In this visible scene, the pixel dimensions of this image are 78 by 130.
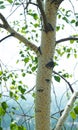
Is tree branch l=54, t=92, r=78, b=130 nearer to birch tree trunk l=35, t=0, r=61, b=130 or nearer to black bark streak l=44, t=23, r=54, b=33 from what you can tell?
birch tree trunk l=35, t=0, r=61, b=130

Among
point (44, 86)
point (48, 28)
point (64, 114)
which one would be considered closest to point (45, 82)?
point (44, 86)

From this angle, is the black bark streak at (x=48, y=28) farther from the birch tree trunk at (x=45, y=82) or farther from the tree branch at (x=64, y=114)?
the tree branch at (x=64, y=114)

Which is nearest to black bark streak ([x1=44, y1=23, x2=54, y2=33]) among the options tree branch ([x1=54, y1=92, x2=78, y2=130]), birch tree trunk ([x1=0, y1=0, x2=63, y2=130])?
birch tree trunk ([x1=0, y1=0, x2=63, y2=130])

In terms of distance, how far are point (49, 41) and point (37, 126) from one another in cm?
67

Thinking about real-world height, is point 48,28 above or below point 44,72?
above

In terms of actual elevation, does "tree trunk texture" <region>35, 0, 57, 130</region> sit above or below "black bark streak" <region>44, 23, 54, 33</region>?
below

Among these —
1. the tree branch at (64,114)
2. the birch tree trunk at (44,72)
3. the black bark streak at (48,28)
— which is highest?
the black bark streak at (48,28)

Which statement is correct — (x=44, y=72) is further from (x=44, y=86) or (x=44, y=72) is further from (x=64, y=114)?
(x=64, y=114)

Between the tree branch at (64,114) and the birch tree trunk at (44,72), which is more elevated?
the birch tree trunk at (44,72)

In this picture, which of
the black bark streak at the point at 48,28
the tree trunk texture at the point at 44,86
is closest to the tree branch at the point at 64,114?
the tree trunk texture at the point at 44,86

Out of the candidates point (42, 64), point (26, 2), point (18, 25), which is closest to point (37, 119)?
point (42, 64)

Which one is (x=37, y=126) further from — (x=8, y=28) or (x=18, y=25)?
(x=18, y=25)

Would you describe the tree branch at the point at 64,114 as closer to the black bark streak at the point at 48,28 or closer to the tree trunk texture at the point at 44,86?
the tree trunk texture at the point at 44,86

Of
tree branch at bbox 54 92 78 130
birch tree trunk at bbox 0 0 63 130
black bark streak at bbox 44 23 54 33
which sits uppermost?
black bark streak at bbox 44 23 54 33
